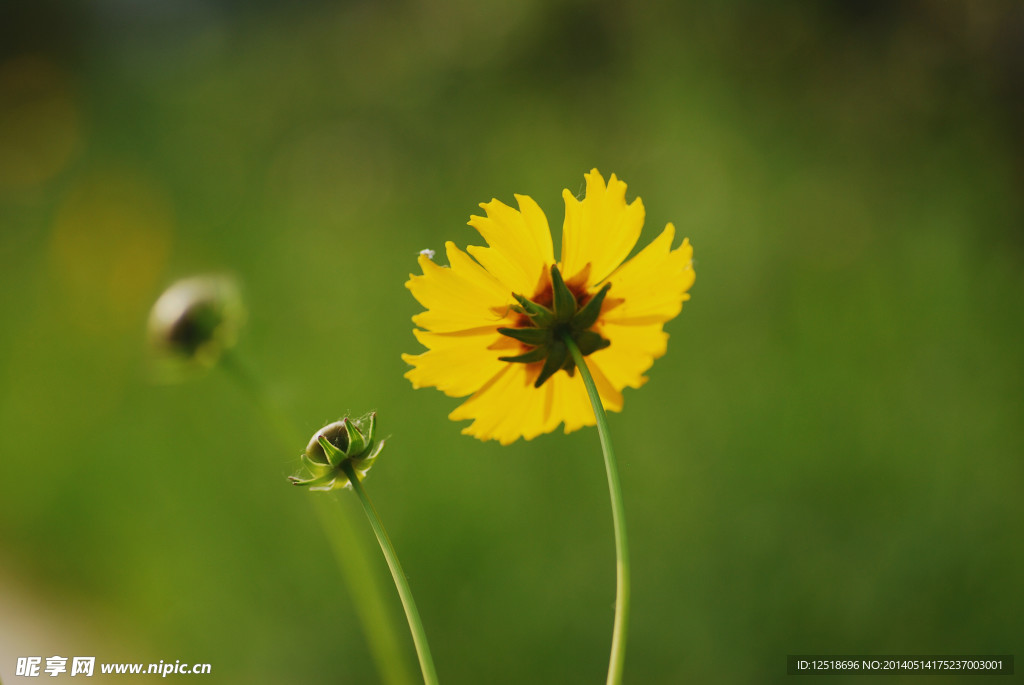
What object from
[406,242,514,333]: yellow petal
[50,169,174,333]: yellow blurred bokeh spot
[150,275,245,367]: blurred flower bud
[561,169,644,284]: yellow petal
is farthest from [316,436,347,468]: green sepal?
[50,169,174,333]: yellow blurred bokeh spot

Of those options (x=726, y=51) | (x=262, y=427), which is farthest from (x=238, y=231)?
(x=726, y=51)

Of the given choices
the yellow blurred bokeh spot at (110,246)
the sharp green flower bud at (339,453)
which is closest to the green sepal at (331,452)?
the sharp green flower bud at (339,453)

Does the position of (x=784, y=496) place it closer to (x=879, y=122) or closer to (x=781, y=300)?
(x=781, y=300)

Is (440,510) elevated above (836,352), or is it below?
below

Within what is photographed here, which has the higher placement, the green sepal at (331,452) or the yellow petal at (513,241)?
Result: the yellow petal at (513,241)

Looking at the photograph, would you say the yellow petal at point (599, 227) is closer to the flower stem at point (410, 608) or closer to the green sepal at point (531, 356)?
the green sepal at point (531, 356)
